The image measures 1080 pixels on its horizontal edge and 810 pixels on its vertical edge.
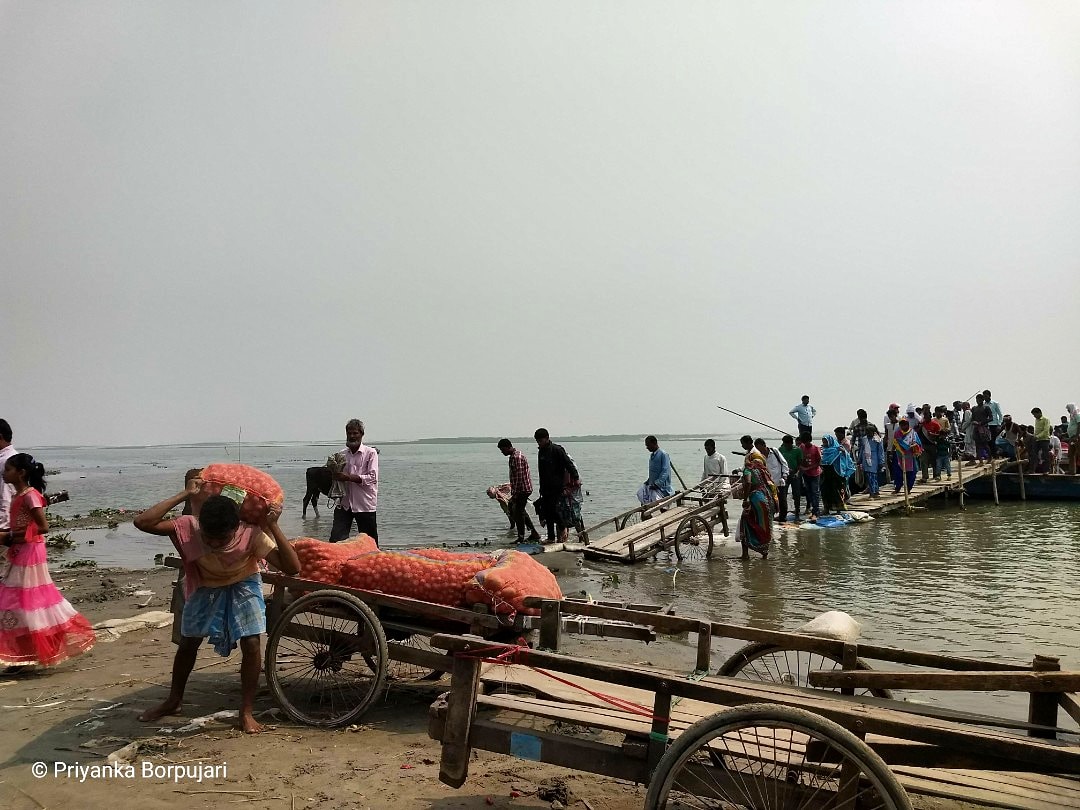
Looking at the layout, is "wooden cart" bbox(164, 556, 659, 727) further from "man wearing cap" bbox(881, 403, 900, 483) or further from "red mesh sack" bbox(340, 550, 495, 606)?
"man wearing cap" bbox(881, 403, 900, 483)

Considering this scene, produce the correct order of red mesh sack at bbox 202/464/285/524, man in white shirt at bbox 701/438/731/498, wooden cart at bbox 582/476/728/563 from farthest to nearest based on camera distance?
man in white shirt at bbox 701/438/731/498 → wooden cart at bbox 582/476/728/563 → red mesh sack at bbox 202/464/285/524

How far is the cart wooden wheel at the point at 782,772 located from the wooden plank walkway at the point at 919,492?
51.8ft

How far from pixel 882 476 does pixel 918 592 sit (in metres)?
13.8

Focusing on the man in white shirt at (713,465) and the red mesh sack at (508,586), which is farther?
the man in white shirt at (713,465)

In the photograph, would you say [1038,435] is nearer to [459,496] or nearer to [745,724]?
[459,496]

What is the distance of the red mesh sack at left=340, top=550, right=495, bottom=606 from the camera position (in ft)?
15.7

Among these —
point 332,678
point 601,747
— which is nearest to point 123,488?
point 332,678

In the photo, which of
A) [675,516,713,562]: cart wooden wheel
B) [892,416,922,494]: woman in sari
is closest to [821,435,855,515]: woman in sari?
[892,416,922,494]: woman in sari

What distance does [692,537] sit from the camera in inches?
494

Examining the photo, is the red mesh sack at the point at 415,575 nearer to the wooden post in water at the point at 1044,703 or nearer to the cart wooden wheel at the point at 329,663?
the cart wooden wheel at the point at 329,663

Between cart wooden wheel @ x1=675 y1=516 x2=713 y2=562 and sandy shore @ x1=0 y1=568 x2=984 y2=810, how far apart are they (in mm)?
6966

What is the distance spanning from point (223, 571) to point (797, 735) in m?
3.31

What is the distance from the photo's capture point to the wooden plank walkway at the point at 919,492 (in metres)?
17.8

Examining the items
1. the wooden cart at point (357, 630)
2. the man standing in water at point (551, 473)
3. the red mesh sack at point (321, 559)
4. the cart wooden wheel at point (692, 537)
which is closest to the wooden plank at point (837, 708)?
the wooden cart at point (357, 630)
